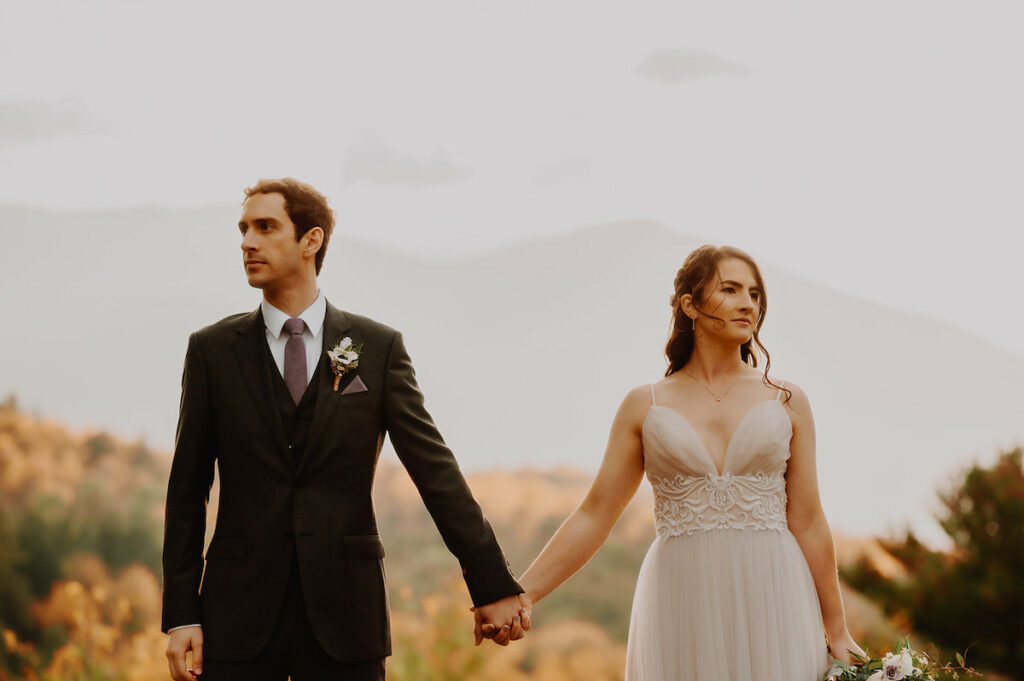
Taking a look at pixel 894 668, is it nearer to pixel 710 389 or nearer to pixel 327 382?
pixel 710 389

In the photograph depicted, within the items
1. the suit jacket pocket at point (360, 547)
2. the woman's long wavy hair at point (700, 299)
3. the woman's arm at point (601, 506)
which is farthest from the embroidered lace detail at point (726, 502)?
the suit jacket pocket at point (360, 547)

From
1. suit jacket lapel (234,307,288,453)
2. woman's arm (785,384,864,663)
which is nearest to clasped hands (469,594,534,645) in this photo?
suit jacket lapel (234,307,288,453)

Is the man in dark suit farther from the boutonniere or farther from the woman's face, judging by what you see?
the woman's face

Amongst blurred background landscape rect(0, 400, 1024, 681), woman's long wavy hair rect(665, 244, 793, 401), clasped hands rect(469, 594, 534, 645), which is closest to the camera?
clasped hands rect(469, 594, 534, 645)

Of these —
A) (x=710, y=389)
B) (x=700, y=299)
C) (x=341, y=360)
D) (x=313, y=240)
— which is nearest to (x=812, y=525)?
(x=710, y=389)

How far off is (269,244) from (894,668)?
225 cm

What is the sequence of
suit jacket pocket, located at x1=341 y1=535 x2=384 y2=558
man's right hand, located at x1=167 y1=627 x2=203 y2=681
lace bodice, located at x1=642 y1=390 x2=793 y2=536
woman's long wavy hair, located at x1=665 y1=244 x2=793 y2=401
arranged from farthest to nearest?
1. woman's long wavy hair, located at x1=665 y1=244 x2=793 y2=401
2. lace bodice, located at x1=642 y1=390 x2=793 y2=536
3. suit jacket pocket, located at x1=341 y1=535 x2=384 y2=558
4. man's right hand, located at x1=167 y1=627 x2=203 y2=681

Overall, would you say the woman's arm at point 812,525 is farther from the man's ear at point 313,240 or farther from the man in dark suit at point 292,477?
the man's ear at point 313,240

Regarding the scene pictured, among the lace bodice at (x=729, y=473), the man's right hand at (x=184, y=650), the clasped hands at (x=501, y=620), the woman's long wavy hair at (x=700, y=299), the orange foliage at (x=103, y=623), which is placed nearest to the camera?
the man's right hand at (x=184, y=650)

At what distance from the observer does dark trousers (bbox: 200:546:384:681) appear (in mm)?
3102

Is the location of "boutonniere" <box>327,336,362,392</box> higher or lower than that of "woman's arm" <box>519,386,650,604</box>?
higher

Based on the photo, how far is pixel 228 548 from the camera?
3.18 m

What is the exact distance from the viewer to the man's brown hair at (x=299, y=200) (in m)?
3.37

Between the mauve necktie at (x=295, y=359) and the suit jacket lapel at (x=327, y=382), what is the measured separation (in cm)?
5
